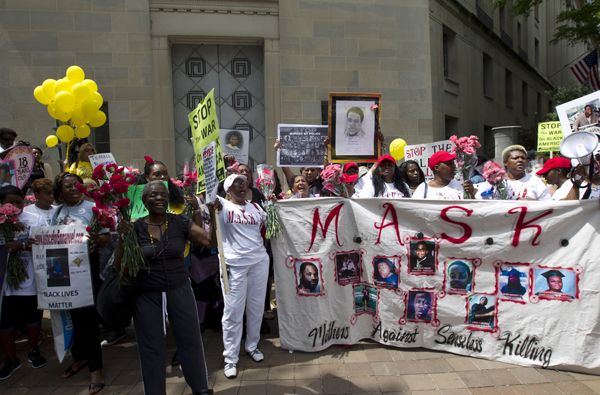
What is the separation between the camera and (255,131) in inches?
418

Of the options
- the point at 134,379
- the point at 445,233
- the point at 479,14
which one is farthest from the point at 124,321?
the point at 479,14

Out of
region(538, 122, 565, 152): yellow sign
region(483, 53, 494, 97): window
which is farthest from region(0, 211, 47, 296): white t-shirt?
region(483, 53, 494, 97): window

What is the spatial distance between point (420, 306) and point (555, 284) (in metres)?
1.27

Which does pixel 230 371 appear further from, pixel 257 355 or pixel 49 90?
pixel 49 90

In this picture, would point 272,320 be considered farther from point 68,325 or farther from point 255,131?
point 255,131

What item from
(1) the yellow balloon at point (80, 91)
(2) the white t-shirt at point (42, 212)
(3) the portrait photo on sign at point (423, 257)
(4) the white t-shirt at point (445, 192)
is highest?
(1) the yellow balloon at point (80, 91)

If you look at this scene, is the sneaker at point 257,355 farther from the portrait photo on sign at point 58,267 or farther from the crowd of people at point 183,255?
the portrait photo on sign at point 58,267

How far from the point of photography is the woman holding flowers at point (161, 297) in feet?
10.4

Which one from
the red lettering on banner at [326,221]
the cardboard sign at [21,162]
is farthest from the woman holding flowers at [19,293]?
the red lettering on banner at [326,221]

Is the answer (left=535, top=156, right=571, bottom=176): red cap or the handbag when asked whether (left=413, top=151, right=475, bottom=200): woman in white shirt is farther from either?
the handbag

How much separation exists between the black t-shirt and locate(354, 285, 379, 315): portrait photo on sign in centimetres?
192

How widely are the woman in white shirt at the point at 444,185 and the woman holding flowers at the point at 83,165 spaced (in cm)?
472

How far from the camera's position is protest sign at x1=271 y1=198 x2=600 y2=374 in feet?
12.3

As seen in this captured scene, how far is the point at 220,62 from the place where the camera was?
34.1ft
